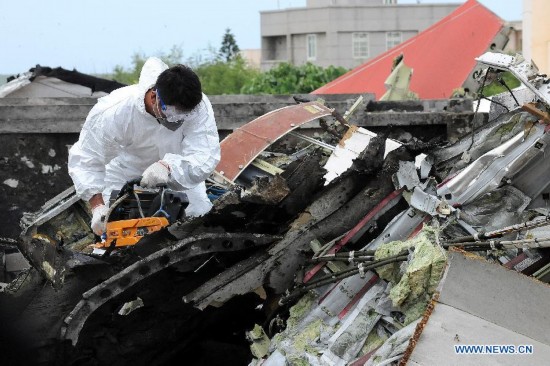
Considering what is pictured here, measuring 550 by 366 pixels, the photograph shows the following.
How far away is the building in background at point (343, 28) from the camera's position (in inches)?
1998

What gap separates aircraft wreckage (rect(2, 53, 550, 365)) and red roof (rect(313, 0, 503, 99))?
6.86m

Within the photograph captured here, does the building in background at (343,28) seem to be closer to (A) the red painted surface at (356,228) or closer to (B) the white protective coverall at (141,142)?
(B) the white protective coverall at (141,142)

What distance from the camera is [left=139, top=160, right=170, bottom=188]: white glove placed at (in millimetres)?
5246

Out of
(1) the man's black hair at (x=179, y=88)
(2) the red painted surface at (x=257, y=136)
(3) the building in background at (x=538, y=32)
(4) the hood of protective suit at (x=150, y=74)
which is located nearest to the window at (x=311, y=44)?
(3) the building in background at (x=538, y=32)

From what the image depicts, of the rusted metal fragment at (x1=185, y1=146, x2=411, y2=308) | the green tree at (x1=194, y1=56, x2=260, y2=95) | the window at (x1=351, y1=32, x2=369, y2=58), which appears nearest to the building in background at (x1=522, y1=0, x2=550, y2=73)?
the rusted metal fragment at (x1=185, y1=146, x2=411, y2=308)

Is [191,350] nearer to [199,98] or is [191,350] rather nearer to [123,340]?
[123,340]

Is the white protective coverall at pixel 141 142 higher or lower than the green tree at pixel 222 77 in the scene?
higher

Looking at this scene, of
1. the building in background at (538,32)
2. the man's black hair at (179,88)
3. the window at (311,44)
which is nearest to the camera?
the man's black hair at (179,88)

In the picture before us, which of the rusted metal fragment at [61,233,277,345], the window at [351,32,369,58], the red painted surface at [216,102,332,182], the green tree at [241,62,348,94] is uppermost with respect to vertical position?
the red painted surface at [216,102,332,182]

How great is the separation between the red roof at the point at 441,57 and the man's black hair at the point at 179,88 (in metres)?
7.16

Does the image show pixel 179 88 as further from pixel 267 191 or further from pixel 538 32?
pixel 538 32

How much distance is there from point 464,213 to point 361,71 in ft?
29.1

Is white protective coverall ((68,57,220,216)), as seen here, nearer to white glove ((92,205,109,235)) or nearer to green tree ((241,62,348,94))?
white glove ((92,205,109,235))

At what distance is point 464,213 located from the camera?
486 centimetres
